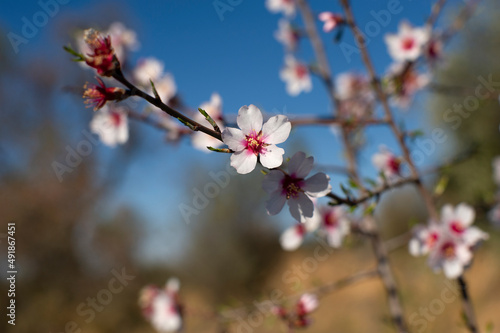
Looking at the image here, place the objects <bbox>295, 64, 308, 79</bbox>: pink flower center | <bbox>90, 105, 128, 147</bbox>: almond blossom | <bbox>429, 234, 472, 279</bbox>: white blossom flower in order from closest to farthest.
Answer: <bbox>429, 234, 472, 279</bbox>: white blossom flower, <bbox>90, 105, 128, 147</bbox>: almond blossom, <bbox>295, 64, 308, 79</bbox>: pink flower center

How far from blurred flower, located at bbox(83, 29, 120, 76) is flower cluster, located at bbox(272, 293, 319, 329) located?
2.59ft

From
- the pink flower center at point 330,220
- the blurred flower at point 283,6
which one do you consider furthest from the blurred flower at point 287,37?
the pink flower center at point 330,220

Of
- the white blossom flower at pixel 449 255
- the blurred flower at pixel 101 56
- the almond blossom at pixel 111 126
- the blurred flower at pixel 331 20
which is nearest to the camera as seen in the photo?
the blurred flower at pixel 101 56

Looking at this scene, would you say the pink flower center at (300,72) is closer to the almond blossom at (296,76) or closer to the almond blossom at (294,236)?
the almond blossom at (296,76)

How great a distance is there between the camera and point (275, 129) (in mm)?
503

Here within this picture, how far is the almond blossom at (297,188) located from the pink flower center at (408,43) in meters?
0.98

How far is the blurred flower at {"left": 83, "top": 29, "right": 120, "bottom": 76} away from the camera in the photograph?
1.44ft

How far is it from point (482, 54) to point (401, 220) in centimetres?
401

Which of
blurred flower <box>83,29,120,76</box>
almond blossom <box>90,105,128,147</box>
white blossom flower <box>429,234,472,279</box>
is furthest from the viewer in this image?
almond blossom <box>90,105,128,147</box>

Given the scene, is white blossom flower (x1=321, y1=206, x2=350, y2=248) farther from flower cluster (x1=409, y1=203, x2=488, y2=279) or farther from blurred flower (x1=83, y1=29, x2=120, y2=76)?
blurred flower (x1=83, y1=29, x2=120, y2=76)

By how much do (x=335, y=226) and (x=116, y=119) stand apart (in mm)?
807

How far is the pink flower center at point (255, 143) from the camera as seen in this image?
484 mm

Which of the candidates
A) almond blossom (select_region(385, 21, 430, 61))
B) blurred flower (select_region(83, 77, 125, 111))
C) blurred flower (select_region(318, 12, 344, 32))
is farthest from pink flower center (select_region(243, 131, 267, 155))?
almond blossom (select_region(385, 21, 430, 61))

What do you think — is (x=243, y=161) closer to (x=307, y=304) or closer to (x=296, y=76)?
(x=307, y=304)
